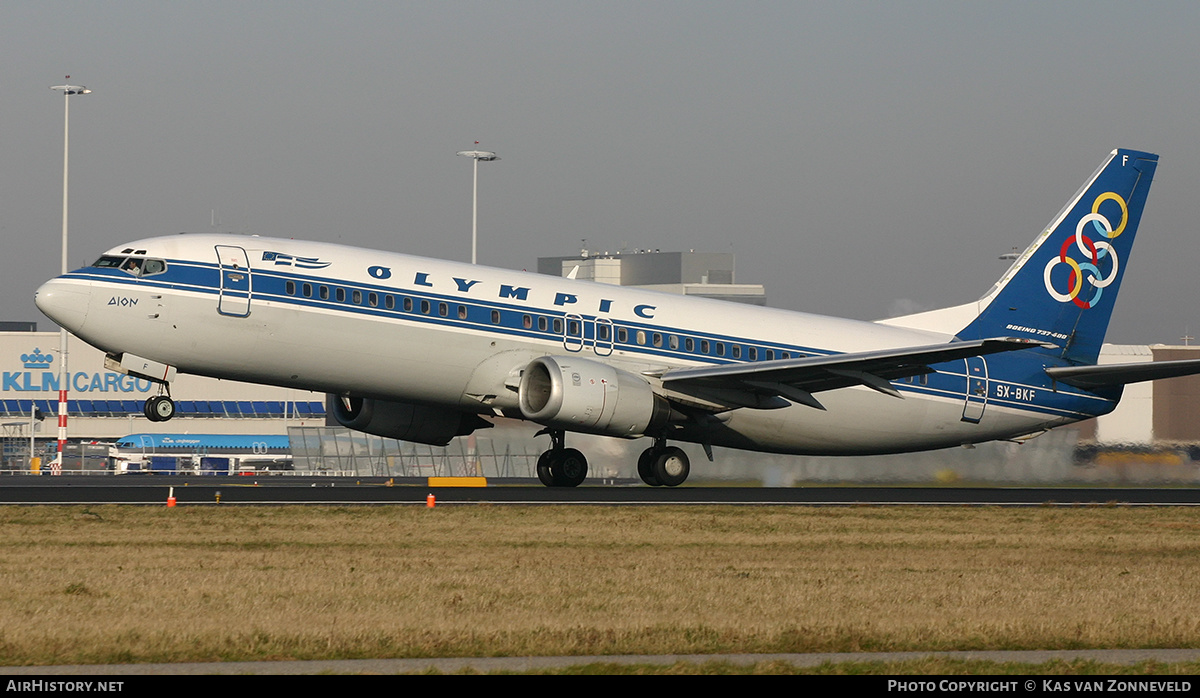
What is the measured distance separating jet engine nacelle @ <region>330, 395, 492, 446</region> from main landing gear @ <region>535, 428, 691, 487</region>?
7.06 feet

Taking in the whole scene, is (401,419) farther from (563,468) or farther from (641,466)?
(641,466)

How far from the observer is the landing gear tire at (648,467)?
1323 inches

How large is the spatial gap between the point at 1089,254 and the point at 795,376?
444 inches

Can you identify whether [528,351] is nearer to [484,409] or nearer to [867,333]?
→ [484,409]

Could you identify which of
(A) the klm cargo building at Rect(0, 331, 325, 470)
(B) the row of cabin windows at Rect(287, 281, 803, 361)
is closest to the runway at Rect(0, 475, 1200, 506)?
(B) the row of cabin windows at Rect(287, 281, 803, 361)

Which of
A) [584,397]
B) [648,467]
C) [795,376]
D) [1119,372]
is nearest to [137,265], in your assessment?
[584,397]

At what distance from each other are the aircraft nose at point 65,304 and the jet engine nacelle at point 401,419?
7.35 meters

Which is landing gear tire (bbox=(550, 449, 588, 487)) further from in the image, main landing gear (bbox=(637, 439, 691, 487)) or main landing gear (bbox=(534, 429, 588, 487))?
main landing gear (bbox=(637, 439, 691, 487))

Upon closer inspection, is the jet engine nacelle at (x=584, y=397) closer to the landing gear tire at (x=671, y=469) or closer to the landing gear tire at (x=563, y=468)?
the landing gear tire at (x=671, y=469)

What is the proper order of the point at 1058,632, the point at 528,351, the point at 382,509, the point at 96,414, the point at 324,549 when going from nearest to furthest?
the point at 1058,632
the point at 324,549
the point at 382,509
the point at 528,351
the point at 96,414

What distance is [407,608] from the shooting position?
44.7 ft

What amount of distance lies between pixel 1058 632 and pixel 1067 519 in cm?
1378

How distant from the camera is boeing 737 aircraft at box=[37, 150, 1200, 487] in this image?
91.6 ft
